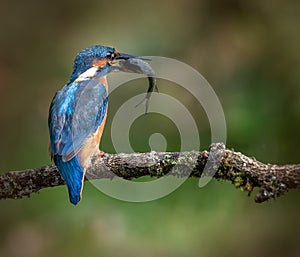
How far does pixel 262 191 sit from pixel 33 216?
7.39 feet

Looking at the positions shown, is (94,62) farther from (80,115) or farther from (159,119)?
(159,119)

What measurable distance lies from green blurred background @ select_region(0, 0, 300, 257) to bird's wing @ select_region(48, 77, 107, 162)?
27.0 inches

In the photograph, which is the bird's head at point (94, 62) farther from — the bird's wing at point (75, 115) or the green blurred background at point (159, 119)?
the green blurred background at point (159, 119)

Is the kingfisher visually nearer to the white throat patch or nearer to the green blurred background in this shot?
the white throat patch

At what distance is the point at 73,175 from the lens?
119 inches

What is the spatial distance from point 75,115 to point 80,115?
4cm

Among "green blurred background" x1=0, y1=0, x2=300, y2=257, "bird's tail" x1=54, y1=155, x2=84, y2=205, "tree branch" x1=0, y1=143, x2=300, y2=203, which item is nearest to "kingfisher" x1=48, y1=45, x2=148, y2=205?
"bird's tail" x1=54, y1=155, x2=84, y2=205

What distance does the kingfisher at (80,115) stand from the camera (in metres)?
3.05

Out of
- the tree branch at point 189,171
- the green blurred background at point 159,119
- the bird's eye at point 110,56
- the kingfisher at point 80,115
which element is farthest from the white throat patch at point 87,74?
the green blurred background at point 159,119

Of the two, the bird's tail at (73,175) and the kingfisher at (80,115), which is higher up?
the kingfisher at (80,115)

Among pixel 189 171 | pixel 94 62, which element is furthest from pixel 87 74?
pixel 189 171

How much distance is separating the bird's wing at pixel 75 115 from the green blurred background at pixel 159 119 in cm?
69

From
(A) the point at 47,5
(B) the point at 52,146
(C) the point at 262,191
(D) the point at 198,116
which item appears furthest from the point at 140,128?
(C) the point at 262,191

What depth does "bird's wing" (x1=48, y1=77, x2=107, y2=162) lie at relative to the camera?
3.10m
